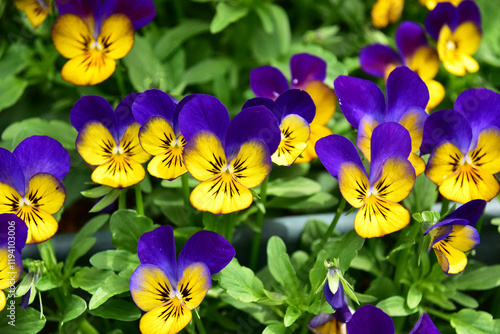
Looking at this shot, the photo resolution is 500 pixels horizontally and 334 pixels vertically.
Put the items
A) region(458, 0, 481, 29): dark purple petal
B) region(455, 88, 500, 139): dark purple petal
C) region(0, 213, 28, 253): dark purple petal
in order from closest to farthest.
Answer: region(0, 213, 28, 253): dark purple petal < region(455, 88, 500, 139): dark purple petal < region(458, 0, 481, 29): dark purple petal

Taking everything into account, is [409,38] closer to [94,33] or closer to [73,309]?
[94,33]

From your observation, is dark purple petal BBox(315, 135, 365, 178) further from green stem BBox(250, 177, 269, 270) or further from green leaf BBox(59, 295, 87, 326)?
green leaf BBox(59, 295, 87, 326)

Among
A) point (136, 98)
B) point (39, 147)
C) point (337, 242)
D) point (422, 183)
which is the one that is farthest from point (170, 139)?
point (422, 183)

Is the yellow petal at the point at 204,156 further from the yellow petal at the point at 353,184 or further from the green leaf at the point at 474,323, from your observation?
the green leaf at the point at 474,323

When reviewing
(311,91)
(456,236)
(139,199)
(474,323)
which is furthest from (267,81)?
(474,323)

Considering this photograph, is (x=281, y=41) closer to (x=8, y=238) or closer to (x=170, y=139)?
(x=170, y=139)

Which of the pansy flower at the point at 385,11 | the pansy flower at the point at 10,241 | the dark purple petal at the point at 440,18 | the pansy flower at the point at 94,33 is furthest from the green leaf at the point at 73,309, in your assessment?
the pansy flower at the point at 385,11

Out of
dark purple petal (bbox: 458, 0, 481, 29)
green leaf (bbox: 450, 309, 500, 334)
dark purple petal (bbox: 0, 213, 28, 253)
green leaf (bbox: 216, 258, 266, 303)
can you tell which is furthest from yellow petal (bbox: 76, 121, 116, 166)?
dark purple petal (bbox: 458, 0, 481, 29)
